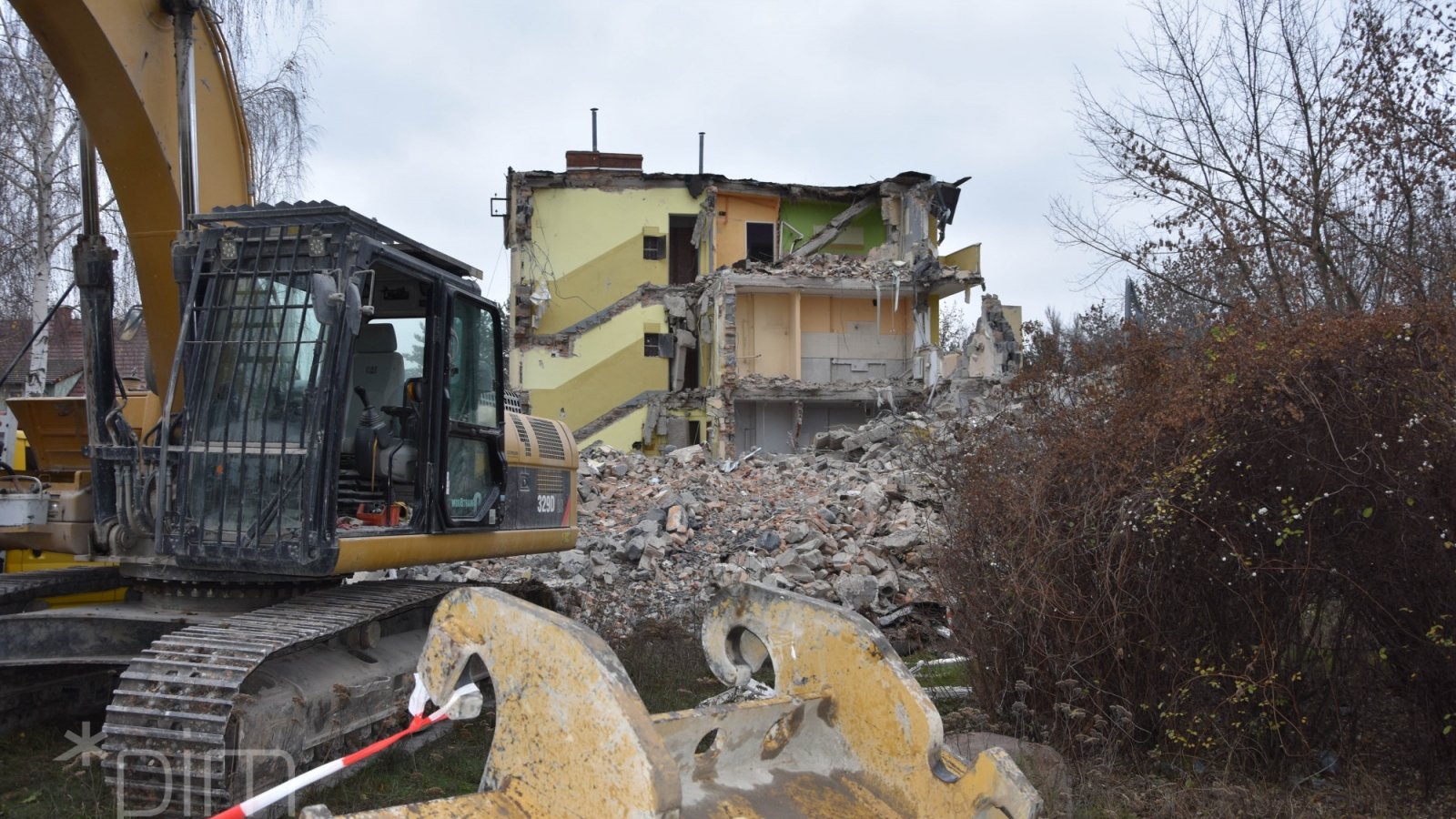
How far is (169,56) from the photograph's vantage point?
5.48 metres

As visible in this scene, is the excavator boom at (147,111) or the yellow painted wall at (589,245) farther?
the yellow painted wall at (589,245)

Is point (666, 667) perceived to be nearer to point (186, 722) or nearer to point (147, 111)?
point (186, 722)

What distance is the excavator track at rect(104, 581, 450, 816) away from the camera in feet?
13.8

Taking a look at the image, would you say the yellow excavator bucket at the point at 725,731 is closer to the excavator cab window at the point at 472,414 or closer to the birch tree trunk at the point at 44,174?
the excavator cab window at the point at 472,414

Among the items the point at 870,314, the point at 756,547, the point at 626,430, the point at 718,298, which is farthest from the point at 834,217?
the point at 756,547

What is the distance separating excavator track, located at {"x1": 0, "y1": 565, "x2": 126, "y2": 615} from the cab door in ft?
5.61

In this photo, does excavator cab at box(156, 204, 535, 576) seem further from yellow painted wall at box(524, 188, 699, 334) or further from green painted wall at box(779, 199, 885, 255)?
green painted wall at box(779, 199, 885, 255)

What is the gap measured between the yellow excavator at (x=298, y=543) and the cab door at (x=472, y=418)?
0.02 metres

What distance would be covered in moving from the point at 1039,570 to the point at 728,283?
21743 millimetres

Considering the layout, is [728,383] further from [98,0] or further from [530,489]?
[98,0]

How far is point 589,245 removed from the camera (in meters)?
31.5

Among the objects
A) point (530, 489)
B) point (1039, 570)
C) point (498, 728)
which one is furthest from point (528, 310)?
point (498, 728)

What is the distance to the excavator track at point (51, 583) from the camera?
5.35 meters

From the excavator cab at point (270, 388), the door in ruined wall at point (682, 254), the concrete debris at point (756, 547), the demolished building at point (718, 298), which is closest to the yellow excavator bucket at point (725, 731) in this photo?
the excavator cab at point (270, 388)
